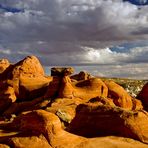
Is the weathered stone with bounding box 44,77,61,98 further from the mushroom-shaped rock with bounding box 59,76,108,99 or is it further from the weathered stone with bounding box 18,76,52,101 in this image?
the weathered stone with bounding box 18,76,52,101

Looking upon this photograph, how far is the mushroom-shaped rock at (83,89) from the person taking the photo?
66000 mm

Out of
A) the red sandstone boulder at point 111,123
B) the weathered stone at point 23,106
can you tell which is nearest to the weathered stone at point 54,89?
the weathered stone at point 23,106

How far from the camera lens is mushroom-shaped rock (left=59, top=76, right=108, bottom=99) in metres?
66.0

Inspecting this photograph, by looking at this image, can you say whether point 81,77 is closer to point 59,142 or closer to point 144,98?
point 144,98

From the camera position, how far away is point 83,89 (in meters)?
69.9

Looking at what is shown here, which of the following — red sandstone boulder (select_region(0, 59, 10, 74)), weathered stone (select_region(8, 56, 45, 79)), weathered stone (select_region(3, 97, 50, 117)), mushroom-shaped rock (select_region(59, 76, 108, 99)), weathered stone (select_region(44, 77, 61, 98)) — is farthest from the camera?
red sandstone boulder (select_region(0, 59, 10, 74))

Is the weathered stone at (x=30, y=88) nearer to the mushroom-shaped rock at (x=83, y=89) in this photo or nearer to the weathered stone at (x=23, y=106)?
the weathered stone at (x=23, y=106)

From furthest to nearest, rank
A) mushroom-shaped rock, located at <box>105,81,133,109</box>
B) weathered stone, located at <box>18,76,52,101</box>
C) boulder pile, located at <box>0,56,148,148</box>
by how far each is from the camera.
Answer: weathered stone, located at <box>18,76,52,101</box>, mushroom-shaped rock, located at <box>105,81,133,109</box>, boulder pile, located at <box>0,56,148,148</box>

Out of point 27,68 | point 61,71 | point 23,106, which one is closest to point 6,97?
point 23,106

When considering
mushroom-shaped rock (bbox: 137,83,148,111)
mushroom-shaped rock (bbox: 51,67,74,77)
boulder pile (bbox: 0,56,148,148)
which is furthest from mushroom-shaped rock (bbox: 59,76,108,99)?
mushroom-shaped rock (bbox: 137,83,148,111)

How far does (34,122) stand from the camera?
35.3m

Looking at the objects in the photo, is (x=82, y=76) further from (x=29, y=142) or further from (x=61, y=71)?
(x=29, y=142)

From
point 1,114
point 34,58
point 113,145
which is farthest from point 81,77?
point 113,145

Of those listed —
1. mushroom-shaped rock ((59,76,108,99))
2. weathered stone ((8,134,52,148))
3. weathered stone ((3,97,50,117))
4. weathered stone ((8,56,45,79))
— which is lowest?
weathered stone ((3,97,50,117))
